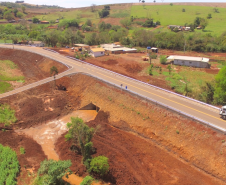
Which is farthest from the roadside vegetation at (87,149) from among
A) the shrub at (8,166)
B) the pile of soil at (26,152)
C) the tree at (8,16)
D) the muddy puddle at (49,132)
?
the tree at (8,16)

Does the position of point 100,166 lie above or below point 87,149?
below

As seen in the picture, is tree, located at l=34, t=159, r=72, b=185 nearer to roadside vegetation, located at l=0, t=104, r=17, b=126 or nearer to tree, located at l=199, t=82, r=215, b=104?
roadside vegetation, located at l=0, t=104, r=17, b=126

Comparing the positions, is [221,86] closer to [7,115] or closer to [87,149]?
[87,149]

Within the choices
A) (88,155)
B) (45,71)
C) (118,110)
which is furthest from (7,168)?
(45,71)

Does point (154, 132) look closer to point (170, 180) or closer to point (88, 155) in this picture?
point (170, 180)

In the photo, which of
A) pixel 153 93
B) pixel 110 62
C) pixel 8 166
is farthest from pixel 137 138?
pixel 110 62

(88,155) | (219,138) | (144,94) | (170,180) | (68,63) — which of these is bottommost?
(170,180)

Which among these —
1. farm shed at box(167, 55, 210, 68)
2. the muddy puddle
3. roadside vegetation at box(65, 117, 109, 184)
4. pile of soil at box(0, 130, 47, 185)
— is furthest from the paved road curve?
farm shed at box(167, 55, 210, 68)
